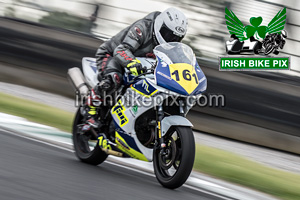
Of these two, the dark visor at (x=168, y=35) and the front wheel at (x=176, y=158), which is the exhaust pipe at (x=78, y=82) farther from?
the front wheel at (x=176, y=158)

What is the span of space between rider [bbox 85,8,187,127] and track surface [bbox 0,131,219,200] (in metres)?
0.57

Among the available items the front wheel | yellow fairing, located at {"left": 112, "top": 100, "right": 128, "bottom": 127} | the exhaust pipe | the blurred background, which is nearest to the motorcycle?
the blurred background

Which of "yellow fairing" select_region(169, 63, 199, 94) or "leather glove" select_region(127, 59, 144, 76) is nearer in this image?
"yellow fairing" select_region(169, 63, 199, 94)

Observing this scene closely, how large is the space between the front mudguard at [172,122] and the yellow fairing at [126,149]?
455 mm

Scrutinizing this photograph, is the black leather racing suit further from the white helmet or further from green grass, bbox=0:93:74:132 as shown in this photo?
green grass, bbox=0:93:74:132

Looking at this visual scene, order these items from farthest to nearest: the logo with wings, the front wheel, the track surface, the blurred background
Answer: the logo with wings, the blurred background, the front wheel, the track surface

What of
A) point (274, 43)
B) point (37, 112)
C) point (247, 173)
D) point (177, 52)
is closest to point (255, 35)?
point (274, 43)

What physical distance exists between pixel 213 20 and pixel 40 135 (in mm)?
3367

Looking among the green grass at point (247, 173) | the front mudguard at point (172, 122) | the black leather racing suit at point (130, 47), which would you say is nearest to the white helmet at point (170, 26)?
the black leather racing suit at point (130, 47)

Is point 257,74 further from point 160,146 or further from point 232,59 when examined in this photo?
point 160,146

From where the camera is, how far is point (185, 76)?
4918 mm

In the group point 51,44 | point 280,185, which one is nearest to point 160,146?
point 280,185

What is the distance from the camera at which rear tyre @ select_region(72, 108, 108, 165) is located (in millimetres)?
5734

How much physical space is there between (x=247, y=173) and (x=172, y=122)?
6.74 feet
